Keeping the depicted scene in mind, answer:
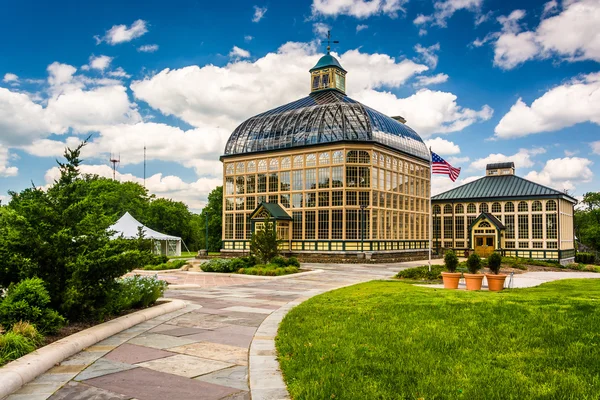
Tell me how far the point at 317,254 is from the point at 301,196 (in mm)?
5705

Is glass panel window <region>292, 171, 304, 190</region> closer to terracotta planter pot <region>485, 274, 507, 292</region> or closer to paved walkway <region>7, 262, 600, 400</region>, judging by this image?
terracotta planter pot <region>485, 274, 507, 292</region>

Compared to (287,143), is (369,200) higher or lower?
lower

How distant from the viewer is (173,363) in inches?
273

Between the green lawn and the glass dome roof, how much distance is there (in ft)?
104

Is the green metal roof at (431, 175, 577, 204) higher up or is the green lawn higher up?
the green metal roof at (431, 175, 577, 204)

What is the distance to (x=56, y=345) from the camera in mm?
7324

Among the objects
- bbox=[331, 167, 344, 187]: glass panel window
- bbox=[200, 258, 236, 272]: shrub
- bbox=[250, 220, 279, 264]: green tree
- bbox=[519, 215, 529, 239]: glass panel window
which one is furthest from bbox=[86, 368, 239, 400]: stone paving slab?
bbox=[519, 215, 529, 239]: glass panel window

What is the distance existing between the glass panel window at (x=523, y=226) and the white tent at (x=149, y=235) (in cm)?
3373

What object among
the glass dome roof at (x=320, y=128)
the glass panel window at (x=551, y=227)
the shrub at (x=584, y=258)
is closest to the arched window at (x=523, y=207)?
the glass panel window at (x=551, y=227)

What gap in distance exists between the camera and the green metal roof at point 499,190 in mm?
47219

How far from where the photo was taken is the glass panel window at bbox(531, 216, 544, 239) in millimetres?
46719

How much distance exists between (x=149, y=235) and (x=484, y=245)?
32.8 meters

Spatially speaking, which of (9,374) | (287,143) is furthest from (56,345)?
(287,143)

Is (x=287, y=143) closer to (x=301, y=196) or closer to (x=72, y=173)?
(x=301, y=196)
